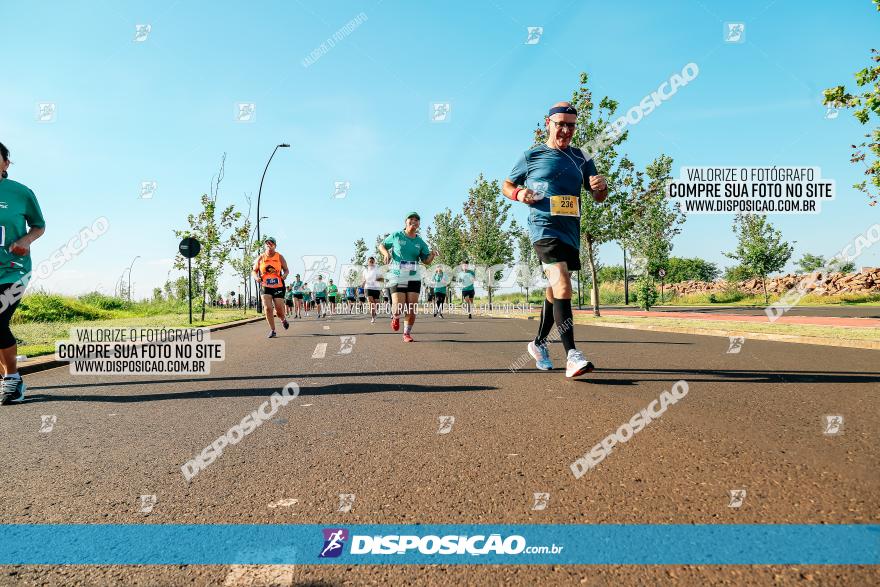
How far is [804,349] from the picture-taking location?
855 centimetres

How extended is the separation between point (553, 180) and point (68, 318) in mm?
22627

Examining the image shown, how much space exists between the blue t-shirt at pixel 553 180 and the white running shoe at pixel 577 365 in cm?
118

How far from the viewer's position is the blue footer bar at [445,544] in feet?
5.94

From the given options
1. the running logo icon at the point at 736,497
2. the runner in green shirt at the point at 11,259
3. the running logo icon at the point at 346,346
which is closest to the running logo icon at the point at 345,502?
the running logo icon at the point at 736,497

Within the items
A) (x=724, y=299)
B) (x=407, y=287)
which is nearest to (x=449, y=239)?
(x=724, y=299)

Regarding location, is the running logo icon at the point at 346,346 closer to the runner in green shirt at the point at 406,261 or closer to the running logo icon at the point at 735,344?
the runner in green shirt at the point at 406,261

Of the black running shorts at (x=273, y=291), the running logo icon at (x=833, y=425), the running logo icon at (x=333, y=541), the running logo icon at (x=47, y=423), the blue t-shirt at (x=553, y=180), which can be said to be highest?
the blue t-shirt at (x=553, y=180)

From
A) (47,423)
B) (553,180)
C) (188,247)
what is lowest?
(47,423)

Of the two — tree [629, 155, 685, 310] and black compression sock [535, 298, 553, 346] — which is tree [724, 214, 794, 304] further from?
black compression sock [535, 298, 553, 346]

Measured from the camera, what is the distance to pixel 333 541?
1.97 metres

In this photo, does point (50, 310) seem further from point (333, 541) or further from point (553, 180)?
point (333, 541)

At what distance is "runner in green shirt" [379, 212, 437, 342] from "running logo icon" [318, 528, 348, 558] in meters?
9.15

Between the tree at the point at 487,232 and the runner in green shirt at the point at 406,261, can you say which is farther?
the tree at the point at 487,232

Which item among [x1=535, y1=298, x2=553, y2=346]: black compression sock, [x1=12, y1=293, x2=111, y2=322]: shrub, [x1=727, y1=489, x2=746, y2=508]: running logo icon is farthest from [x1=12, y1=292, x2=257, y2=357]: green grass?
[x1=727, y1=489, x2=746, y2=508]: running logo icon
